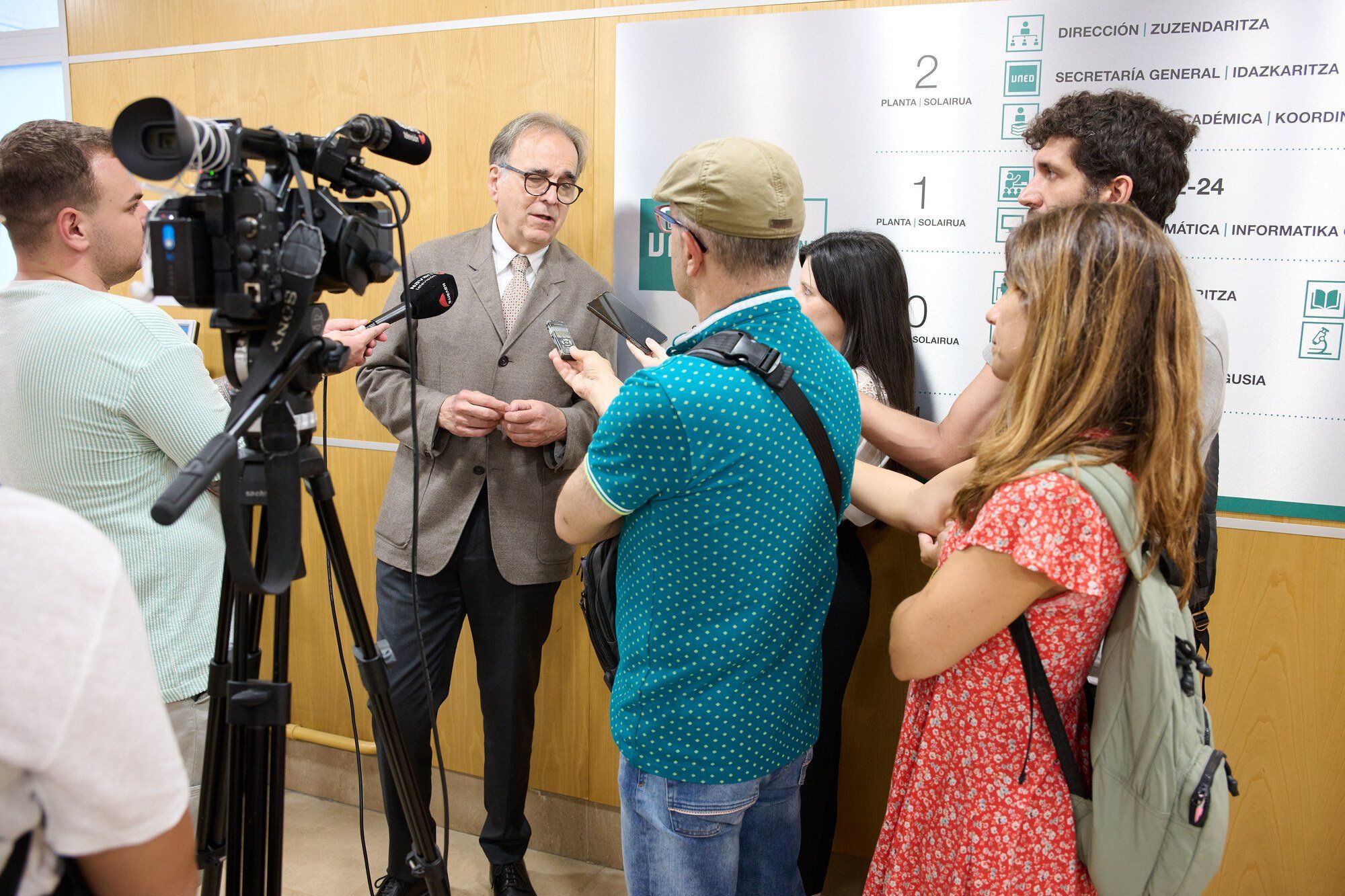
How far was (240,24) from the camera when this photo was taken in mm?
2756

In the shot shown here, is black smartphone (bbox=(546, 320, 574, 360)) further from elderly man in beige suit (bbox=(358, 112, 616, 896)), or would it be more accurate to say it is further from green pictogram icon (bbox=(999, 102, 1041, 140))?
green pictogram icon (bbox=(999, 102, 1041, 140))

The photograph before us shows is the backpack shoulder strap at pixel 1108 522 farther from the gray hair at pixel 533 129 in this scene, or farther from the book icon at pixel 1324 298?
the gray hair at pixel 533 129

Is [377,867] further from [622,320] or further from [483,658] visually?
[622,320]

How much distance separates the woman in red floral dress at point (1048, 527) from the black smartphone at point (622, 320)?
2.82 ft

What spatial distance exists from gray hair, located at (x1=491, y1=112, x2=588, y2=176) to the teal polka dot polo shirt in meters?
1.08

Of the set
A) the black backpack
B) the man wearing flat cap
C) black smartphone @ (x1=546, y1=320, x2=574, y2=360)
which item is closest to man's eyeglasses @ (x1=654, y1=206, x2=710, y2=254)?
the man wearing flat cap

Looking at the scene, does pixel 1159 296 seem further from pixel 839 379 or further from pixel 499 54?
pixel 499 54

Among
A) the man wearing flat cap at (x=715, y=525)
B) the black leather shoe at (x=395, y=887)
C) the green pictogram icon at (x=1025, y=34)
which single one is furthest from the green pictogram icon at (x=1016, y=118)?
the black leather shoe at (x=395, y=887)

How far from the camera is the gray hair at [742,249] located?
1.32m

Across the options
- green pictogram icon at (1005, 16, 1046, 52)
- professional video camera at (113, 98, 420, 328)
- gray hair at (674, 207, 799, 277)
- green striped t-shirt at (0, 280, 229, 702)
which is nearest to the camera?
professional video camera at (113, 98, 420, 328)

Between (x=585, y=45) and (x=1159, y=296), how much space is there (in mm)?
1709

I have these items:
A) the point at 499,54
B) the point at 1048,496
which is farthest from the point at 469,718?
the point at 1048,496

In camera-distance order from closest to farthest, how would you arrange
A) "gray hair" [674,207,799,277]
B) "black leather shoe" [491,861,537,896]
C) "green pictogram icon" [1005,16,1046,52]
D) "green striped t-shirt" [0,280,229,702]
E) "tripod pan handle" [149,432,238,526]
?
"tripod pan handle" [149,432,238,526], "gray hair" [674,207,799,277], "green striped t-shirt" [0,280,229,702], "green pictogram icon" [1005,16,1046,52], "black leather shoe" [491,861,537,896]

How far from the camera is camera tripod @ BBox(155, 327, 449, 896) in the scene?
1.16m
